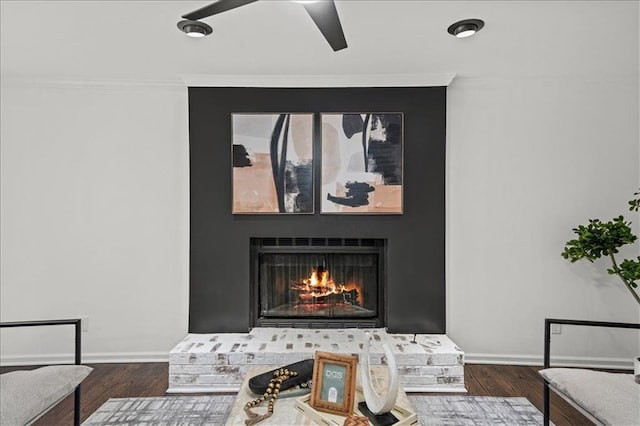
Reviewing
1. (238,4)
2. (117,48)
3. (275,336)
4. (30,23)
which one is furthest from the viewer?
(275,336)

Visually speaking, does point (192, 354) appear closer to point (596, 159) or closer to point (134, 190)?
point (134, 190)

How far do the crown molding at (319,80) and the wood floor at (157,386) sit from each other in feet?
7.51

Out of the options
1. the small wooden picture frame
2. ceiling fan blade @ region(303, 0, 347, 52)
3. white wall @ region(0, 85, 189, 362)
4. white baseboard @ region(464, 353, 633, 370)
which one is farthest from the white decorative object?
white wall @ region(0, 85, 189, 362)

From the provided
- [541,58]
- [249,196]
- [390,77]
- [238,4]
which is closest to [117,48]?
[249,196]

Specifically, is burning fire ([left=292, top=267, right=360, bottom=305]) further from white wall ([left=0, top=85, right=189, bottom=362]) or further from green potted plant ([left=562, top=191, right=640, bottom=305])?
green potted plant ([left=562, top=191, right=640, bottom=305])

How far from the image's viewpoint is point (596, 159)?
11.1ft

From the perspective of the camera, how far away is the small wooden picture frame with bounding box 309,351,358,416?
1786 millimetres

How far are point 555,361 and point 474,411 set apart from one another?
4.07 ft

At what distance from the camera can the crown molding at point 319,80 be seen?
331 cm

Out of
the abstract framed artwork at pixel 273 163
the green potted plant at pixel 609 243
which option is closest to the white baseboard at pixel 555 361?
the green potted plant at pixel 609 243

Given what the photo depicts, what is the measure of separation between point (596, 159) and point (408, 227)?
1619mm

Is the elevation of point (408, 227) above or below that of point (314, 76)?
below

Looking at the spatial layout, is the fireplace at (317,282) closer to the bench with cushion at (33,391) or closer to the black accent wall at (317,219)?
the black accent wall at (317,219)

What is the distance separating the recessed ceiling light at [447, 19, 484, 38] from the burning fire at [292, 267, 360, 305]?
203cm
